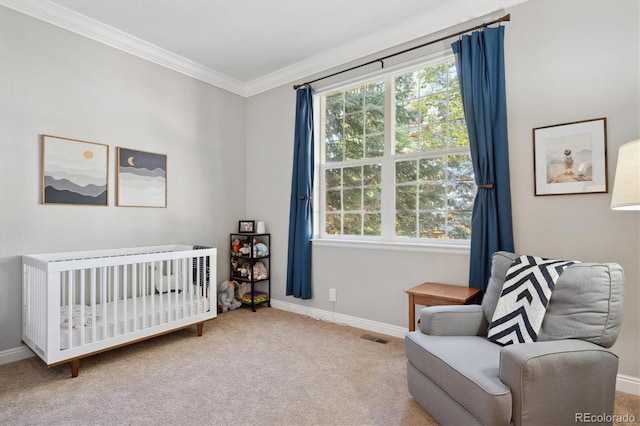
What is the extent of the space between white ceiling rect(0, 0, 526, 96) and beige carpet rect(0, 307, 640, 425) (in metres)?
2.62

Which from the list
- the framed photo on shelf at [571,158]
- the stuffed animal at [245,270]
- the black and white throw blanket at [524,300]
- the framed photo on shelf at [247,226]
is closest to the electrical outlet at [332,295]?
the stuffed animal at [245,270]

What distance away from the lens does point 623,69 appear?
78.7 inches

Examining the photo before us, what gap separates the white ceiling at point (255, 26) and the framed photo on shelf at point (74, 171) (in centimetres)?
96

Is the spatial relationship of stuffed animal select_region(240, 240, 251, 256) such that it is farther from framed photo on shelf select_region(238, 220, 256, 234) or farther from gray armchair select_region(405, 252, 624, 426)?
gray armchair select_region(405, 252, 624, 426)

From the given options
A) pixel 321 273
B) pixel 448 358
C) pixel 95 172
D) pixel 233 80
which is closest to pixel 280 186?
pixel 321 273

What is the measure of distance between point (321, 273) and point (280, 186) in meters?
1.11

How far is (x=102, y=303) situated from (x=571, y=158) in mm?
3268

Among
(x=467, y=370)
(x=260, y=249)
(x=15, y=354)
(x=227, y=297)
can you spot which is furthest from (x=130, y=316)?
(x=467, y=370)

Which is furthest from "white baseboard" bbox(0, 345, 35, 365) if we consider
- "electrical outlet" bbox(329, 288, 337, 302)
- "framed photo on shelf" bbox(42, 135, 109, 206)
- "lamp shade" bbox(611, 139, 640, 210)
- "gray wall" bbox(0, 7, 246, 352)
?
"lamp shade" bbox(611, 139, 640, 210)

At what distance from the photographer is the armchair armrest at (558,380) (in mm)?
1301

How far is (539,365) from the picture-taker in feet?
4.29

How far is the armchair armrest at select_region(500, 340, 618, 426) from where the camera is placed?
4.27ft

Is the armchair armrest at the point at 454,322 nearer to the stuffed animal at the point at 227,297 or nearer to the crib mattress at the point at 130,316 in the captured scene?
the crib mattress at the point at 130,316

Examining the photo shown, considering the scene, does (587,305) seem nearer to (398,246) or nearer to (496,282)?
(496,282)
